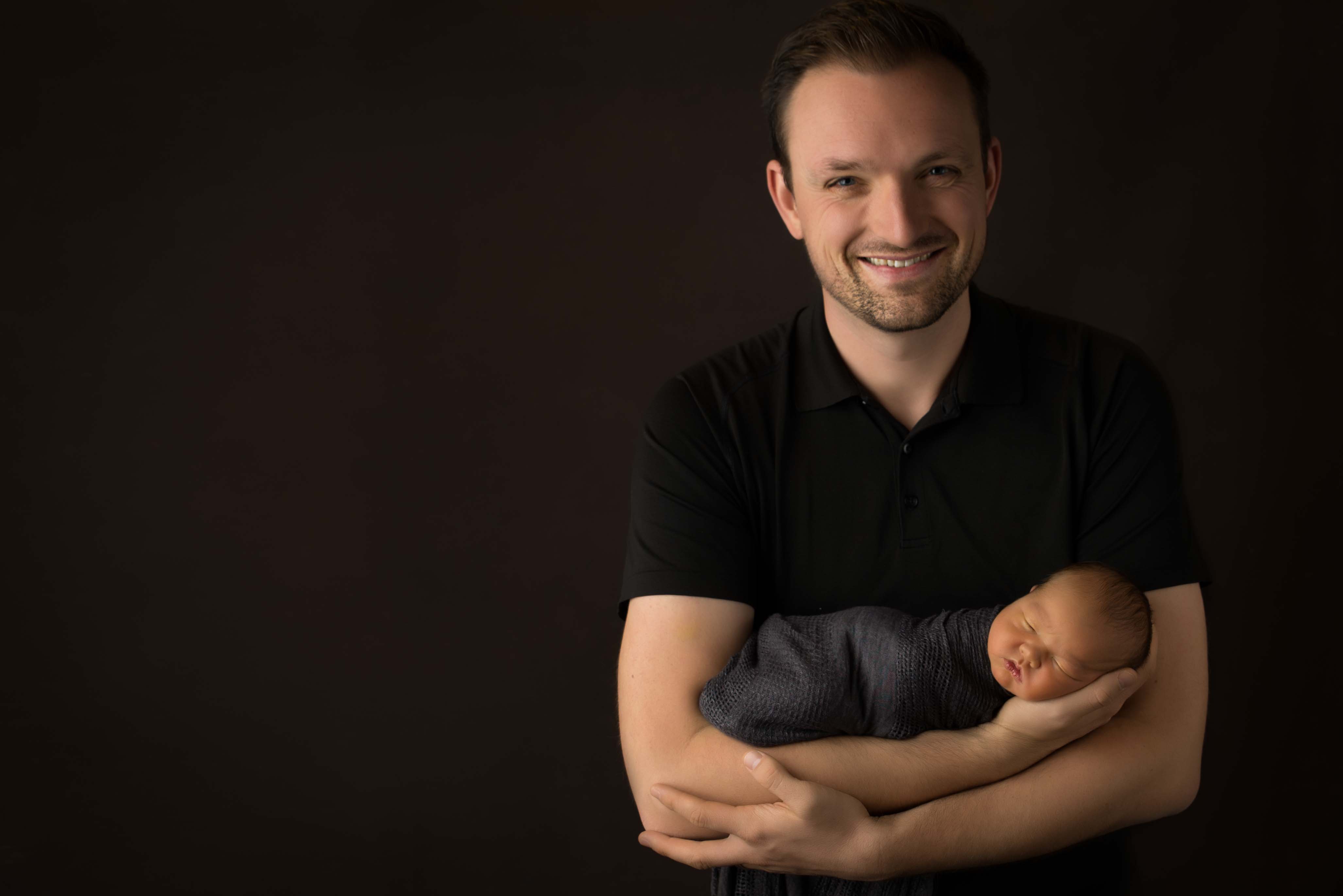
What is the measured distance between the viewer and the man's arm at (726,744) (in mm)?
1562

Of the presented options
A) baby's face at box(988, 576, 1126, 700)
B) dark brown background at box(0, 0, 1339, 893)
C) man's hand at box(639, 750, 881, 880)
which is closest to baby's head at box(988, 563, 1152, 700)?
baby's face at box(988, 576, 1126, 700)

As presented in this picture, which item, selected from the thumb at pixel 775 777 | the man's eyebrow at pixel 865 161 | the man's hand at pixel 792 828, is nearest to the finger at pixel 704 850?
the man's hand at pixel 792 828

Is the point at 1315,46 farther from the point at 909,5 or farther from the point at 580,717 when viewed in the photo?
A: the point at 580,717

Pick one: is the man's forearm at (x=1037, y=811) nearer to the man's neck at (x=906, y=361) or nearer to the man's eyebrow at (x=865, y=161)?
the man's neck at (x=906, y=361)

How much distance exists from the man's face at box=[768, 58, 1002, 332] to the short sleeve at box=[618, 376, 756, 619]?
345 mm

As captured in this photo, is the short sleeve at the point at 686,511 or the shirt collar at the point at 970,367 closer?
the short sleeve at the point at 686,511

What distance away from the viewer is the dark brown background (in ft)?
8.34

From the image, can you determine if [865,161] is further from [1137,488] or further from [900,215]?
[1137,488]

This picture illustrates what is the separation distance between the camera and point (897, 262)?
1.83m

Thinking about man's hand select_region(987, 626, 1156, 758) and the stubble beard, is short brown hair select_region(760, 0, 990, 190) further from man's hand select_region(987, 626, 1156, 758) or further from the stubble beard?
man's hand select_region(987, 626, 1156, 758)

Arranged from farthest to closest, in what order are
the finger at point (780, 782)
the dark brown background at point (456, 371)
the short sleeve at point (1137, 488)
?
the dark brown background at point (456, 371) < the short sleeve at point (1137, 488) < the finger at point (780, 782)

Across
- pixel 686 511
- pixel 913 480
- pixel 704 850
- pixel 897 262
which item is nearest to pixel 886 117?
pixel 897 262

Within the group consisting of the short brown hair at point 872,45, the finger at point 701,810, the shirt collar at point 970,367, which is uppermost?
the short brown hair at point 872,45

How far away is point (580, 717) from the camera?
2781 mm
